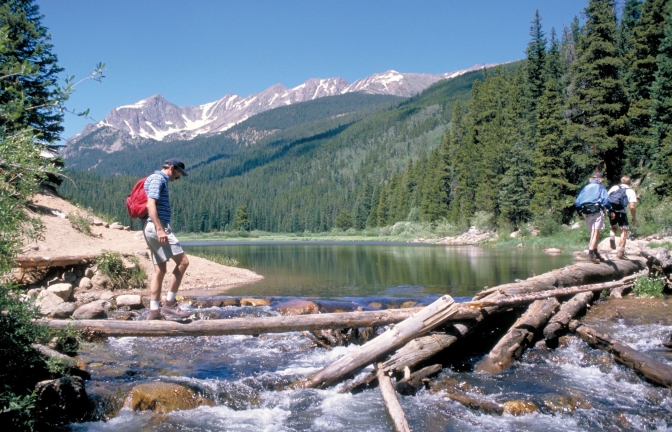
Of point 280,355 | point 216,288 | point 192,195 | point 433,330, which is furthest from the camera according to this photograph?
point 192,195

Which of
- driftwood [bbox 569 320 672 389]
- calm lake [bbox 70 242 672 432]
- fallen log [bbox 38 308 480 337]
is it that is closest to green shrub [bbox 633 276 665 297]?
calm lake [bbox 70 242 672 432]

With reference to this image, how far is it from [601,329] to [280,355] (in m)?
6.04

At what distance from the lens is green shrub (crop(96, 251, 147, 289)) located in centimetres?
1466

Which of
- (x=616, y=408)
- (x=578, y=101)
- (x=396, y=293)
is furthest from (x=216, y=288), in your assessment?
(x=578, y=101)

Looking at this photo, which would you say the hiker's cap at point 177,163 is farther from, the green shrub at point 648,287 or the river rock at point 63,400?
the green shrub at point 648,287

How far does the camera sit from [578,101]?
123 ft

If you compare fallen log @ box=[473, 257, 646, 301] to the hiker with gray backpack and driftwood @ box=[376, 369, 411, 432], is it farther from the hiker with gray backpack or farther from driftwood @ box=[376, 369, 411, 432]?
driftwood @ box=[376, 369, 411, 432]

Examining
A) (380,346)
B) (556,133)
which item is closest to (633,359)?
(380,346)

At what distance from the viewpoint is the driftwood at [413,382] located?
614cm

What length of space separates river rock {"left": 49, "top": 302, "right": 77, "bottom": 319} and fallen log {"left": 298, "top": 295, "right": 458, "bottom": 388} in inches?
224

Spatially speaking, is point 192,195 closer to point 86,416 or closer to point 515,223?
point 515,223

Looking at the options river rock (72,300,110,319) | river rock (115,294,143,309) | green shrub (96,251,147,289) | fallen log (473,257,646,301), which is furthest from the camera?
green shrub (96,251,147,289)

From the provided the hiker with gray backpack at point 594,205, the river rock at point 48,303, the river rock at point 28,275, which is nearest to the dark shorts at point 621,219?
the hiker with gray backpack at point 594,205

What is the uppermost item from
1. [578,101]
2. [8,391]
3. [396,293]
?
[578,101]
